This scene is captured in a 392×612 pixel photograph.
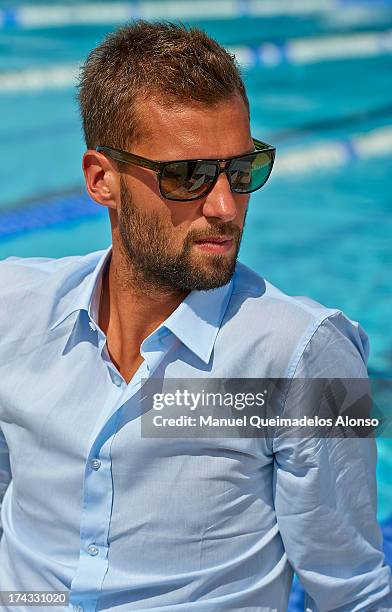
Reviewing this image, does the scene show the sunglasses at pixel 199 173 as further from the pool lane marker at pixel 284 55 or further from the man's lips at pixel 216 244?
the pool lane marker at pixel 284 55

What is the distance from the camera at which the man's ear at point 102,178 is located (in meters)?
1.47

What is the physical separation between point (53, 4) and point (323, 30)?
10.8ft

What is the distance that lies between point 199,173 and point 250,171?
0.34 feet

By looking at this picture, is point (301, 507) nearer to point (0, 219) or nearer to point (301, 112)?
point (0, 219)

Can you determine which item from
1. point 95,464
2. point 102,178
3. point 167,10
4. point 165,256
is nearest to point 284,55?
point 167,10

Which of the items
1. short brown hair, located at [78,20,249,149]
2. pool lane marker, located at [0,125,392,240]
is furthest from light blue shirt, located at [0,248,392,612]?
pool lane marker, located at [0,125,392,240]

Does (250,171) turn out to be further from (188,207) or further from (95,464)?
(95,464)

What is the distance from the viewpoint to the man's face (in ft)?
4.33

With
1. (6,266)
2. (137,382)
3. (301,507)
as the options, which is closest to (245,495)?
(301,507)

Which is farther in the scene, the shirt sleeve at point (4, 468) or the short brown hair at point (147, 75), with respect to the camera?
the shirt sleeve at point (4, 468)

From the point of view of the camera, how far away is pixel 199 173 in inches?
51.9

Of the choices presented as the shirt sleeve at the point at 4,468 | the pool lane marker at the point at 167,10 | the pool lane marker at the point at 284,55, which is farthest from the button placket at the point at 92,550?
the pool lane marker at the point at 167,10

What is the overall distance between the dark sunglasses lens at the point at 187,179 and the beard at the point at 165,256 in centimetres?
2

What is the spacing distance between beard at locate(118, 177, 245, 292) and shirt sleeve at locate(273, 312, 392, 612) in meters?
0.17
